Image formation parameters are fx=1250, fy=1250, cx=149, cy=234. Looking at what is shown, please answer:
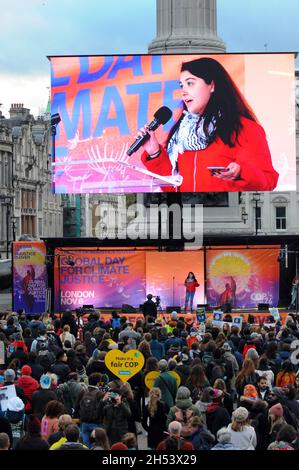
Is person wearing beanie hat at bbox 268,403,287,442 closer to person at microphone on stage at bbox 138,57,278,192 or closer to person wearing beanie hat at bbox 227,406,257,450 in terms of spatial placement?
person wearing beanie hat at bbox 227,406,257,450

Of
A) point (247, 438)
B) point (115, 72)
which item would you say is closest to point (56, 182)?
point (115, 72)

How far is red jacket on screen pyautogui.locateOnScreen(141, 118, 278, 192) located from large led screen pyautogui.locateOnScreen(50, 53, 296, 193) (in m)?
0.03

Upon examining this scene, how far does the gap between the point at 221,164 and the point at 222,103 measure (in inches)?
87.9

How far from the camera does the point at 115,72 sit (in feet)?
146

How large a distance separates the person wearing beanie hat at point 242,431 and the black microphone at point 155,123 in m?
30.3

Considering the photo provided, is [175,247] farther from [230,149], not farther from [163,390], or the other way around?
[163,390]

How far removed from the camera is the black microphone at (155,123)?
43.5m

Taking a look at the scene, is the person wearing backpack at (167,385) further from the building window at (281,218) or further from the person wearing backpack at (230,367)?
the building window at (281,218)

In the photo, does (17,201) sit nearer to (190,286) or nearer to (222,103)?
(222,103)

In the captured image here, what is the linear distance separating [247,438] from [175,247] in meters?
28.7

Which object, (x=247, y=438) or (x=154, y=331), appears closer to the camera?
(x=247, y=438)

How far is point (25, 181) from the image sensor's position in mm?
92500

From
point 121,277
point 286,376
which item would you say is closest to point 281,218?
point 121,277

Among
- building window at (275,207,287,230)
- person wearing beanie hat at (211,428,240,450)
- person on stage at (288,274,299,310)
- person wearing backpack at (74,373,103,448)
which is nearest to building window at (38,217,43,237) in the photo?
building window at (275,207,287,230)
